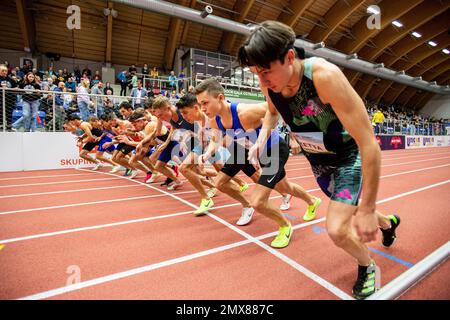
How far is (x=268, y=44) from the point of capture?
1.37 m

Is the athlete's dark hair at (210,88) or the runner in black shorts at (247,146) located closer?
the runner in black shorts at (247,146)

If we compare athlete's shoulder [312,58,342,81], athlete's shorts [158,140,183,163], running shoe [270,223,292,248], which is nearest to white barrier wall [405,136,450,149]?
athlete's shorts [158,140,183,163]

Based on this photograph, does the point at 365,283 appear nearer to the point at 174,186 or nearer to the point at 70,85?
the point at 174,186

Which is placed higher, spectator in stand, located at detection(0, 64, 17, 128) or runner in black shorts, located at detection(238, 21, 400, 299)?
spectator in stand, located at detection(0, 64, 17, 128)

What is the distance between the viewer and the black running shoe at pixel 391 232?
8.42 ft

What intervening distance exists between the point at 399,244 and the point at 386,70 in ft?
95.0

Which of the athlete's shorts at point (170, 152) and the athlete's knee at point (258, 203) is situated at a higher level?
the athlete's shorts at point (170, 152)

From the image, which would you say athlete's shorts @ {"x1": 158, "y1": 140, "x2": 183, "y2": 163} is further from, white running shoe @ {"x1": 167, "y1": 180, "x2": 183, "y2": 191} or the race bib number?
the race bib number

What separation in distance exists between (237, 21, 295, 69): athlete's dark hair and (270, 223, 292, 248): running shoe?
202 cm

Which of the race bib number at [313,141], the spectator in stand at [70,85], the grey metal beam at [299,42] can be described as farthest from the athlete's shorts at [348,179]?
the spectator in stand at [70,85]

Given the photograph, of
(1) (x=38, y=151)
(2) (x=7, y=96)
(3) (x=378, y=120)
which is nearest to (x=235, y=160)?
(1) (x=38, y=151)

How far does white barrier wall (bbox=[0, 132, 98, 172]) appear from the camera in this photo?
8516 mm

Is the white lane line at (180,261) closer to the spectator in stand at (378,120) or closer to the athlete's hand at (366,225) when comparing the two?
the athlete's hand at (366,225)

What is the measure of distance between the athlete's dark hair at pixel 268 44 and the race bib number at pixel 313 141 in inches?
25.7
